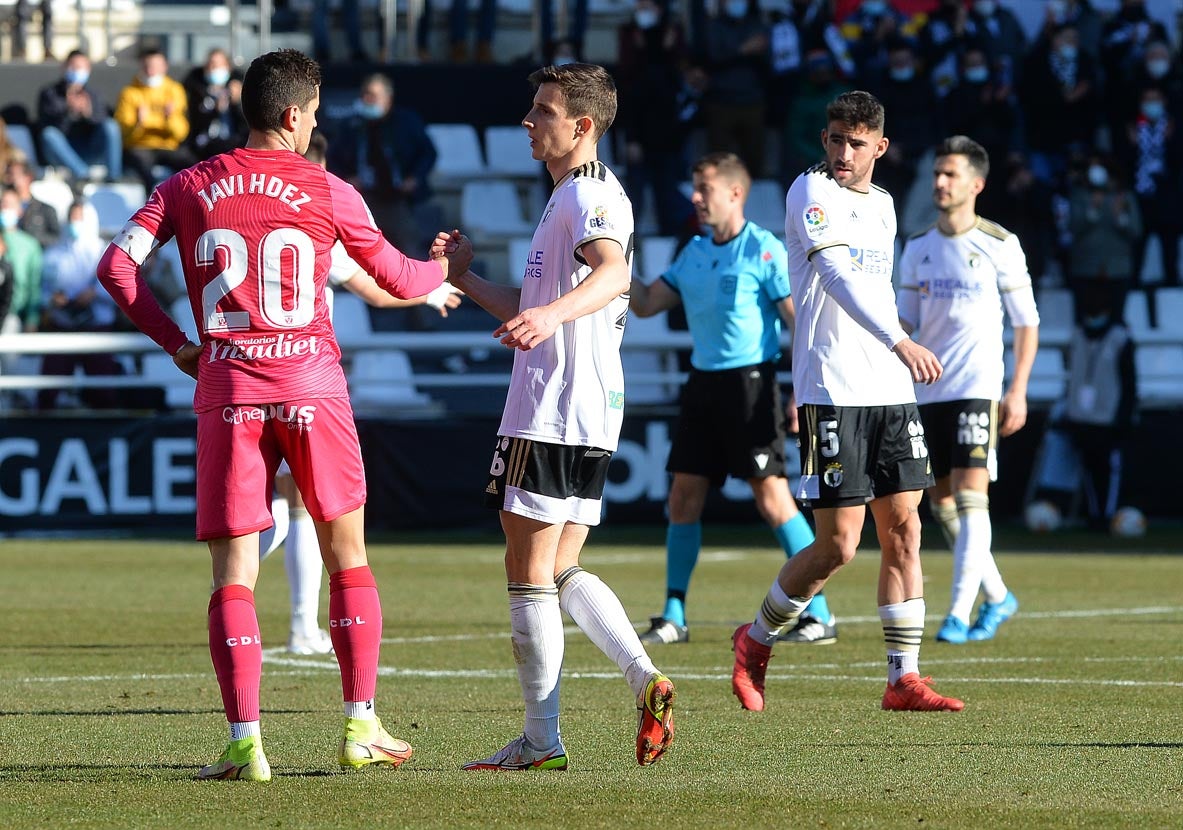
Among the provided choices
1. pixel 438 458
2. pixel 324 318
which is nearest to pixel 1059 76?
pixel 438 458

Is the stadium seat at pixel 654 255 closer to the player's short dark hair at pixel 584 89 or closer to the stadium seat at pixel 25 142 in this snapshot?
the stadium seat at pixel 25 142

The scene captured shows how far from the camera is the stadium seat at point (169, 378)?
18.5 metres

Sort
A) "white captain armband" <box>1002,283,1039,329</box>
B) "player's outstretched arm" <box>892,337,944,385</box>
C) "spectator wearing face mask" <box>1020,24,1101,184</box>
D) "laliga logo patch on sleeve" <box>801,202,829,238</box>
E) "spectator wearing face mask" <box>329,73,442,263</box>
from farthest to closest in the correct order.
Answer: "spectator wearing face mask" <box>1020,24,1101,184</box> → "spectator wearing face mask" <box>329,73,442,263</box> → "white captain armband" <box>1002,283,1039,329</box> → "laliga logo patch on sleeve" <box>801,202,829,238</box> → "player's outstretched arm" <box>892,337,944,385</box>

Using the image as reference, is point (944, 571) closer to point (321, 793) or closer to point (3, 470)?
point (3, 470)

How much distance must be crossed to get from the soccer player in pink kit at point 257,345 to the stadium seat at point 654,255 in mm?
15198

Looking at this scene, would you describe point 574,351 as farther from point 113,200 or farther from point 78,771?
point 113,200

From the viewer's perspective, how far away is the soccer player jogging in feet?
34.7

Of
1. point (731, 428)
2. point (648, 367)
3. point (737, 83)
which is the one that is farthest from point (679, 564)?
point (737, 83)

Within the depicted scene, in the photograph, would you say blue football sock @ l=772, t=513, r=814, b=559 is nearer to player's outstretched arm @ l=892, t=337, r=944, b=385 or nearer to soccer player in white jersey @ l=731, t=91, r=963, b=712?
soccer player in white jersey @ l=731, t=91, r=963, b=712

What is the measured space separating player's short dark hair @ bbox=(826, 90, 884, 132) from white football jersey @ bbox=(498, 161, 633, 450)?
5.81 feet

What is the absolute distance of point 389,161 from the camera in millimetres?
20500

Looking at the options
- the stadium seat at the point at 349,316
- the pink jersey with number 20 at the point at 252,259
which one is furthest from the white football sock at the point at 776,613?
the stadium seat at the point at 349,316

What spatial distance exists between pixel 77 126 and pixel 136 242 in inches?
661

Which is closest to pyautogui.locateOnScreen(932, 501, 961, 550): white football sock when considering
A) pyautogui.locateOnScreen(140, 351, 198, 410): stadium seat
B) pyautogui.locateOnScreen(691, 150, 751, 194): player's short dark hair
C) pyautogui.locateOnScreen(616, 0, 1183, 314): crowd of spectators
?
pyautogui.locateOnScreen(691, 150, 751, 194): player's short dark hair
